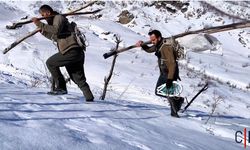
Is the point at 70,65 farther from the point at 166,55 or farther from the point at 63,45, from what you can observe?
the point at 166,55

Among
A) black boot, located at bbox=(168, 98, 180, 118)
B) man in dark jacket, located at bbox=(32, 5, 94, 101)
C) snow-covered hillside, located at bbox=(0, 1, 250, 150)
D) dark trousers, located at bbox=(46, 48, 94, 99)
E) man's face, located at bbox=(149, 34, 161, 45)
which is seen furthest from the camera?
black boot, located at bbox=(168, 98, 180, 118)

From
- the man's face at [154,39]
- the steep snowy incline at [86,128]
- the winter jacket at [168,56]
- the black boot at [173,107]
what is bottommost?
the black boot at [173,107]

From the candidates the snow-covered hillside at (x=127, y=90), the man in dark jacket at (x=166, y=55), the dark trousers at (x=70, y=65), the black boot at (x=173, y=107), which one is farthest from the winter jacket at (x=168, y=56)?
the dark trousers at (x=70, y=65)

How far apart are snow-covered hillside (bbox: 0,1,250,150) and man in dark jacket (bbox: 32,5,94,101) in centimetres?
39

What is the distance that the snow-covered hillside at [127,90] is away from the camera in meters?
4.43

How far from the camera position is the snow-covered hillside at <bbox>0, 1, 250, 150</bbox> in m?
4.43

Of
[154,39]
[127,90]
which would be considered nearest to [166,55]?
[154,39]

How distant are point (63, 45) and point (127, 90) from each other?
6.76 m

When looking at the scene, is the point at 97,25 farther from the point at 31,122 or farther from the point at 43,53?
the point at 31,122

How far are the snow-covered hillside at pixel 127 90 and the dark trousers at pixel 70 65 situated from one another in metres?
0.28

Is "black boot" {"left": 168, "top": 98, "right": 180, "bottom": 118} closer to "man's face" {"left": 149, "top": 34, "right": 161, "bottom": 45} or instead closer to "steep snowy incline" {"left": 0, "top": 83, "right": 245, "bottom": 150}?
"steep snowy incline" {"left": 0, "top": 83, "right": 245, "bottom": 150}

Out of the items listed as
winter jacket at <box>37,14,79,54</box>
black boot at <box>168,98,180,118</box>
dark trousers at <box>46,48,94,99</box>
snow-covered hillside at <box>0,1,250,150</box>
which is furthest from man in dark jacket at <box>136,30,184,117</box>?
winter jacket at <box>37,14,79,54</box>

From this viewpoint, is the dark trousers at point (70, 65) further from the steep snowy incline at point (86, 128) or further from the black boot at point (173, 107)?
the black boot at point (173, 107)

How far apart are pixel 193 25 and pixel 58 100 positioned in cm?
2052
